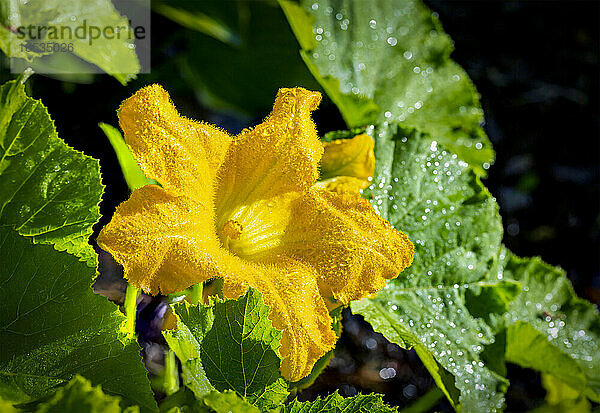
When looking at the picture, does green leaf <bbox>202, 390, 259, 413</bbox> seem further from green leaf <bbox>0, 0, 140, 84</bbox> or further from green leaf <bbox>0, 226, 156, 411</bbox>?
green leaf <bbox>0, 0, 140, 84</bbox>

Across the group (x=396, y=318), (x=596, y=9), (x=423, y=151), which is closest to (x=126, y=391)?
(x=396, y=318)

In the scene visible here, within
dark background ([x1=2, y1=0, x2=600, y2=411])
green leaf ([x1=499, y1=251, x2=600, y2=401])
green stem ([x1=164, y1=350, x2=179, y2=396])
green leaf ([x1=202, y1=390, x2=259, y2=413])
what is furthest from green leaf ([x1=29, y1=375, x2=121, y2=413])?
dark background ([x1=2, y1=0, x2=600, y2=411])

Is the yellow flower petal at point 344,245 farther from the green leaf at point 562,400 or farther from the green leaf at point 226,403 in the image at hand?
the green leaf at point 562,400

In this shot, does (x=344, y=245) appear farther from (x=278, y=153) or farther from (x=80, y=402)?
(x=80, y=402)

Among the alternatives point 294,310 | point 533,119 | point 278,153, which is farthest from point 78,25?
point 533,119

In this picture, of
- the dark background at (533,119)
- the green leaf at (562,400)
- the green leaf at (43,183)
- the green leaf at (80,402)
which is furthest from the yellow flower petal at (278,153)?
the dark background at (533,119)

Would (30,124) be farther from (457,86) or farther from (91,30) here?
(457,86)
